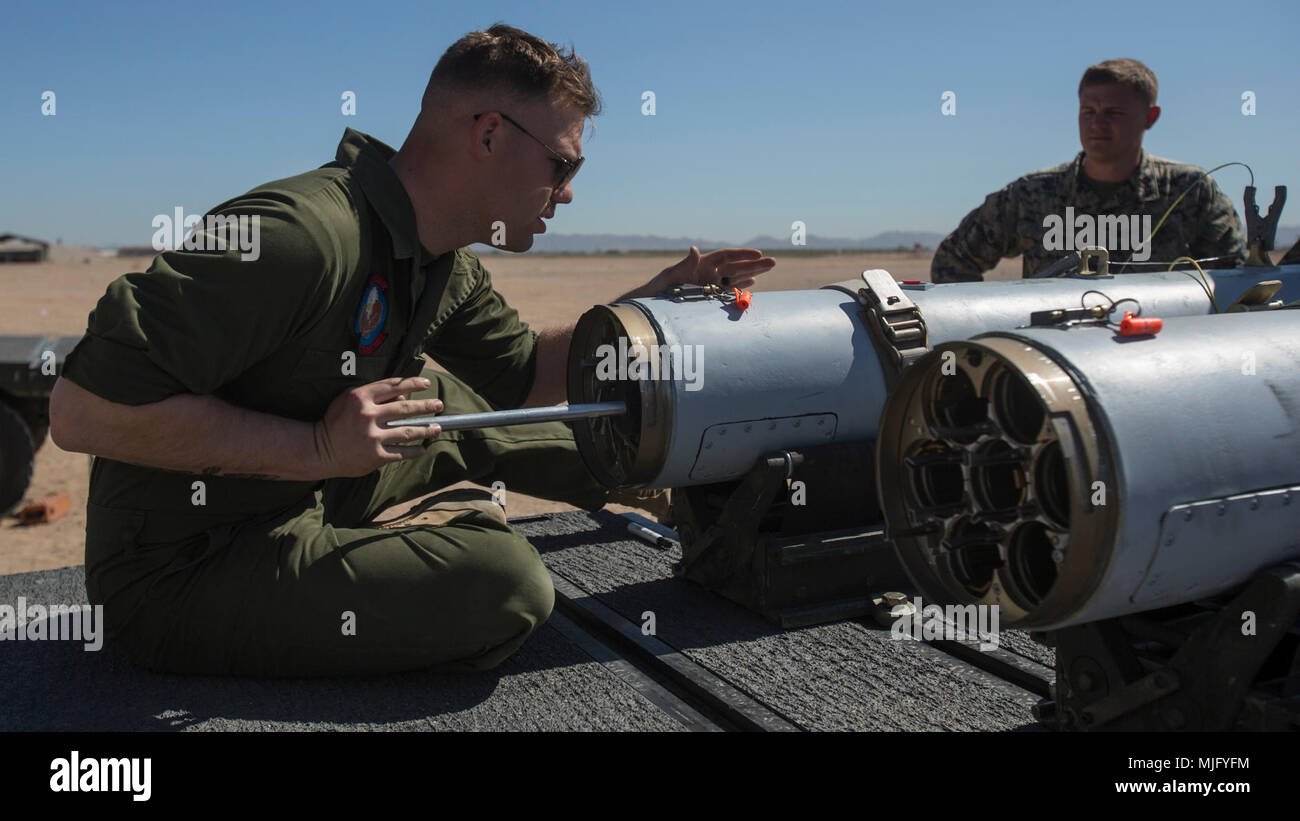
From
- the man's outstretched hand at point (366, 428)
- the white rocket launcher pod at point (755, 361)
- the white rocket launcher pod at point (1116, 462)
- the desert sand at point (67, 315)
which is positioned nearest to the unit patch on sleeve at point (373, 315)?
the man's outstretched hand at point (366, 428)

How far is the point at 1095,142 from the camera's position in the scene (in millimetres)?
4723

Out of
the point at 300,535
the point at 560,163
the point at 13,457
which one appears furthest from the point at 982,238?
the point at 13,457

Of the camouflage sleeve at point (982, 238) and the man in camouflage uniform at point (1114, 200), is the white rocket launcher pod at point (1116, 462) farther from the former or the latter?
the camouflage sleeve at point (982, 238)

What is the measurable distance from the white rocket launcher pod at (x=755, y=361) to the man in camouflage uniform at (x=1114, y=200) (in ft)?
6.29

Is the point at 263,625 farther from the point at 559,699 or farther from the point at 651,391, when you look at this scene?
the point at 651,391

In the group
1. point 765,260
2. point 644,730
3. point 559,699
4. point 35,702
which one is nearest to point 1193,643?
point 644,730

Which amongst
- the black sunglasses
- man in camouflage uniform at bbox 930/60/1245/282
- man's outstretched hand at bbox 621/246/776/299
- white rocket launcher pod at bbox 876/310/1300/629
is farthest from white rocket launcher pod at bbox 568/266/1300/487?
man in camouflage uniform at bbox 930/60/1245/282

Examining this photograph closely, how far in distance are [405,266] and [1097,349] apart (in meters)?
1.64

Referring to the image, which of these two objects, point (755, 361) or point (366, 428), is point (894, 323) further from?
point (366, 428)

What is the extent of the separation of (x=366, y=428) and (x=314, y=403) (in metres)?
0.28

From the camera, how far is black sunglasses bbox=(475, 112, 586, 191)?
254cm

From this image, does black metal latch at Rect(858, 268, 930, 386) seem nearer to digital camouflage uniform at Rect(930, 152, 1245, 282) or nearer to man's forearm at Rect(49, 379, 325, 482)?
man's forearm at Rect(49, 379, 325, 482)

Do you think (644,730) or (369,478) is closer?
(644,730)

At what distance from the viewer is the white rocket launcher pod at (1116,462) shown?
165 cm
